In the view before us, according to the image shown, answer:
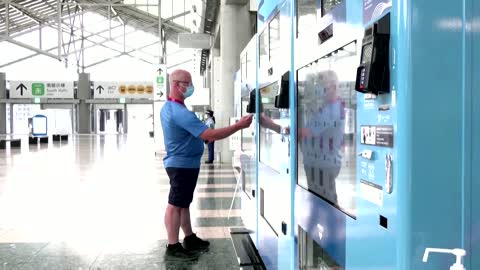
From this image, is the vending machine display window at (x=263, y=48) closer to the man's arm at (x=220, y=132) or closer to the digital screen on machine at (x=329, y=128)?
the man's arm at (x=220, y=132)

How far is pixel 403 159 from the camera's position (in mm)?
1353

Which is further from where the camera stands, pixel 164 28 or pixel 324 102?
pixel 164 28

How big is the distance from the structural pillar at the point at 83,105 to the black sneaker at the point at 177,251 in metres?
31.3

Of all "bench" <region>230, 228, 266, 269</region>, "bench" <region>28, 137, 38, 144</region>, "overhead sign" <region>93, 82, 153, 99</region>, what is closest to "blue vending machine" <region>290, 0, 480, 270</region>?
"bench" <region>230, 228, 266, 269</region>

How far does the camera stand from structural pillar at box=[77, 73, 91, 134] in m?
33.9

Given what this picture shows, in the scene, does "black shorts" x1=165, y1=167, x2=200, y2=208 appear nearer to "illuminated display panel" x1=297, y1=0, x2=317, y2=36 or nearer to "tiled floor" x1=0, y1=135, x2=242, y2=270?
"tiled floor" x1=0, y1=135, x2=242, y2=270

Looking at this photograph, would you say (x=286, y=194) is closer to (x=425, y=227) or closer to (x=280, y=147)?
(x=280, y=147)

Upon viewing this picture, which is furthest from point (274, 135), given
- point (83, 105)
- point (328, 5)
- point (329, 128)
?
point (83, 105)

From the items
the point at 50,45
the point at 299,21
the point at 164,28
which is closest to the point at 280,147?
the point at 299,21

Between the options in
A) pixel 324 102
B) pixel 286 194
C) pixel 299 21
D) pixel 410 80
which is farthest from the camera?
pixel 286 194

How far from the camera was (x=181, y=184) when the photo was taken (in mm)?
4414

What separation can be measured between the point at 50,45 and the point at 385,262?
106 ft

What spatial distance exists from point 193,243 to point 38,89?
31.6 metres

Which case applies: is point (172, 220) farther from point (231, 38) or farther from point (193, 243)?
point (231, 38)
